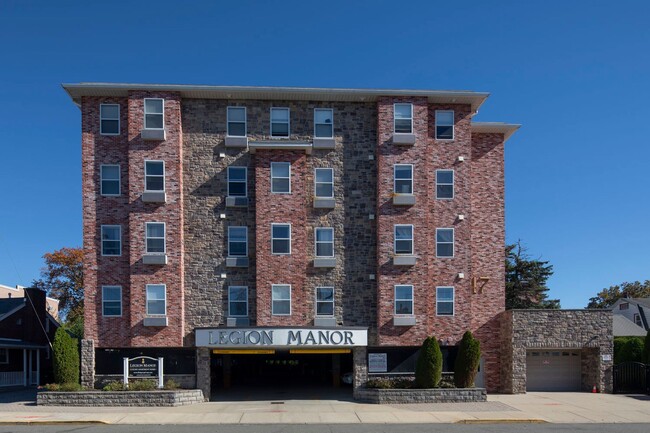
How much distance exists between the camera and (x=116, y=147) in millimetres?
27812

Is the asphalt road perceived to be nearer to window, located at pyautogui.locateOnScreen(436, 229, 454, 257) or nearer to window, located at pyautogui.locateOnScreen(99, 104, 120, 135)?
window, located at pyautogui.locateOnScreen(436, 229, 454, 257)

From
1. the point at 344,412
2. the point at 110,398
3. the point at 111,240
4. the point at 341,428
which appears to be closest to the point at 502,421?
the point at 344,412

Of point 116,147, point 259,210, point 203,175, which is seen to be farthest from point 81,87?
point 259,210

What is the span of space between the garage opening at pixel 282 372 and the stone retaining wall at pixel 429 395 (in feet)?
10.2

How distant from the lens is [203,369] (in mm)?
26891

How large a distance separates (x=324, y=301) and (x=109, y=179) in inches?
437

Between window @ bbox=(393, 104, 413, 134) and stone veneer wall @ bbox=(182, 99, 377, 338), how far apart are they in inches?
43.1

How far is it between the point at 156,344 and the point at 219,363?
8900 millimetres

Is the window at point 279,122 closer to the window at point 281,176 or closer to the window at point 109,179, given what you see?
the window at point 281,176

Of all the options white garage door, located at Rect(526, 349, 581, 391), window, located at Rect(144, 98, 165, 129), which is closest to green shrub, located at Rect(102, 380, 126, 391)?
window, located at Rect(144, 98, 165, 129)

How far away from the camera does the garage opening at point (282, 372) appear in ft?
96.7

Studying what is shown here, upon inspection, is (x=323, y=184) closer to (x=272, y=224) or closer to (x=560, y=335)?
(x=272, y=224)

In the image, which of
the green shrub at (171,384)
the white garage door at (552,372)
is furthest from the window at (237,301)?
the white garage door at (552,372)

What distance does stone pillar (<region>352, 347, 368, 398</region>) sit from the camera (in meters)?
27.2
